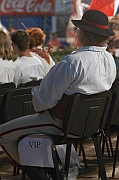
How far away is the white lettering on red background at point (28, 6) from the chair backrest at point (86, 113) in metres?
19.0

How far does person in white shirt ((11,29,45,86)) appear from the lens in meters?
7.13

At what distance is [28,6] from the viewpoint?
23.9 m

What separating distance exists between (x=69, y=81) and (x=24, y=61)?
2704 mm

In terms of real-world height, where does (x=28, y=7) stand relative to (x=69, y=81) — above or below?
below

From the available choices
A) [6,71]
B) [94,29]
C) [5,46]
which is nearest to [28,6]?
[5,46]

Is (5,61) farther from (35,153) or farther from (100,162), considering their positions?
(100,162)

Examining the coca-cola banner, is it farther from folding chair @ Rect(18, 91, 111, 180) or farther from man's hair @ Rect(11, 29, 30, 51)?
folding chair @ Rect(18, 91, 111, 180)

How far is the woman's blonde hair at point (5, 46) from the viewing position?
22.5ft

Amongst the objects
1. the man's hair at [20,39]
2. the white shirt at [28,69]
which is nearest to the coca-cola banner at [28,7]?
the white shirt at [28,69]

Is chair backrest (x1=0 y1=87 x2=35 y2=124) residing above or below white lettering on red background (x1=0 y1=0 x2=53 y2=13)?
above

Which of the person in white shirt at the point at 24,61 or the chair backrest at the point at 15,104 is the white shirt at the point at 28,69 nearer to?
the person in white shirt at the point at 24,61

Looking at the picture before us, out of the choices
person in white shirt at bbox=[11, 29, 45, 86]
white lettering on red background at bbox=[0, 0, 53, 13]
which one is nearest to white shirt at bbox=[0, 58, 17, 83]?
person in white shirt at bbox=[11, 29, 45, 86]

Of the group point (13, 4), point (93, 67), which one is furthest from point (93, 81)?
point (13, 4)

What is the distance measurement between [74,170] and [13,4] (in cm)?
1917
